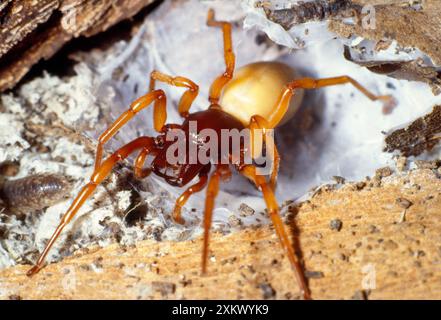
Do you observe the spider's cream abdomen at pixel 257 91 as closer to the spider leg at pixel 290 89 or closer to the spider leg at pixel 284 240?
the spider leg at pixel 290 89

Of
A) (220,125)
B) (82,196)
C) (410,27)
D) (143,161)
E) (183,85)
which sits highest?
(183,85)

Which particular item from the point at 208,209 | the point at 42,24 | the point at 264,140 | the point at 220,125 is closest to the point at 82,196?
the point at 208,209

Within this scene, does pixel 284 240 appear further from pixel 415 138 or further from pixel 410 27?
pixel 410 27

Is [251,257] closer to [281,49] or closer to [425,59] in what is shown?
[425,59]

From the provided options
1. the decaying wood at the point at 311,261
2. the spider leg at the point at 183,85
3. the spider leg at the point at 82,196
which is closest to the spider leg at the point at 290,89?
the spider leg at the point at 183,85

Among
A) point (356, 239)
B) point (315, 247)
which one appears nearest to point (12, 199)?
point (315, 247)

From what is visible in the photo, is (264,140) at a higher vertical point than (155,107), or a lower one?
lower
